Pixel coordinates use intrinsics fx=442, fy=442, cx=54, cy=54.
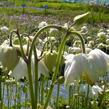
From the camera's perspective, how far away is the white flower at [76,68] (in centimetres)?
114

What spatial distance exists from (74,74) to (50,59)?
0.10m

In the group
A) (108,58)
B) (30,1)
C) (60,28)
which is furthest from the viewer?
(30,1)

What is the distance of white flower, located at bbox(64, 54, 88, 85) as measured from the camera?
114cm

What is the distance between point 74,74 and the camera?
1145mm

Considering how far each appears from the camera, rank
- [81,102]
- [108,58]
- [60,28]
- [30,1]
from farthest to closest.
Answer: [30,1], [81,102], [108,58], [60,28]

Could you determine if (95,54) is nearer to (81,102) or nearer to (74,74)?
(74,74)

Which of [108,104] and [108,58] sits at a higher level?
[108,58]

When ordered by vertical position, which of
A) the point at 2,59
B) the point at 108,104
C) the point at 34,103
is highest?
the point at 2,59

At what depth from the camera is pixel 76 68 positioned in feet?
3.79

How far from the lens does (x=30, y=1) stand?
36719mm

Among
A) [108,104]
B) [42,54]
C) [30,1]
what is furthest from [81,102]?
[30,1]

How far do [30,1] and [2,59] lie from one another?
3581 centimetres

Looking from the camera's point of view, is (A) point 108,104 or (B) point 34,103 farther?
(A) point 108,104

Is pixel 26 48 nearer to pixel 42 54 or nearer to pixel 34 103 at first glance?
pixel 42 54
